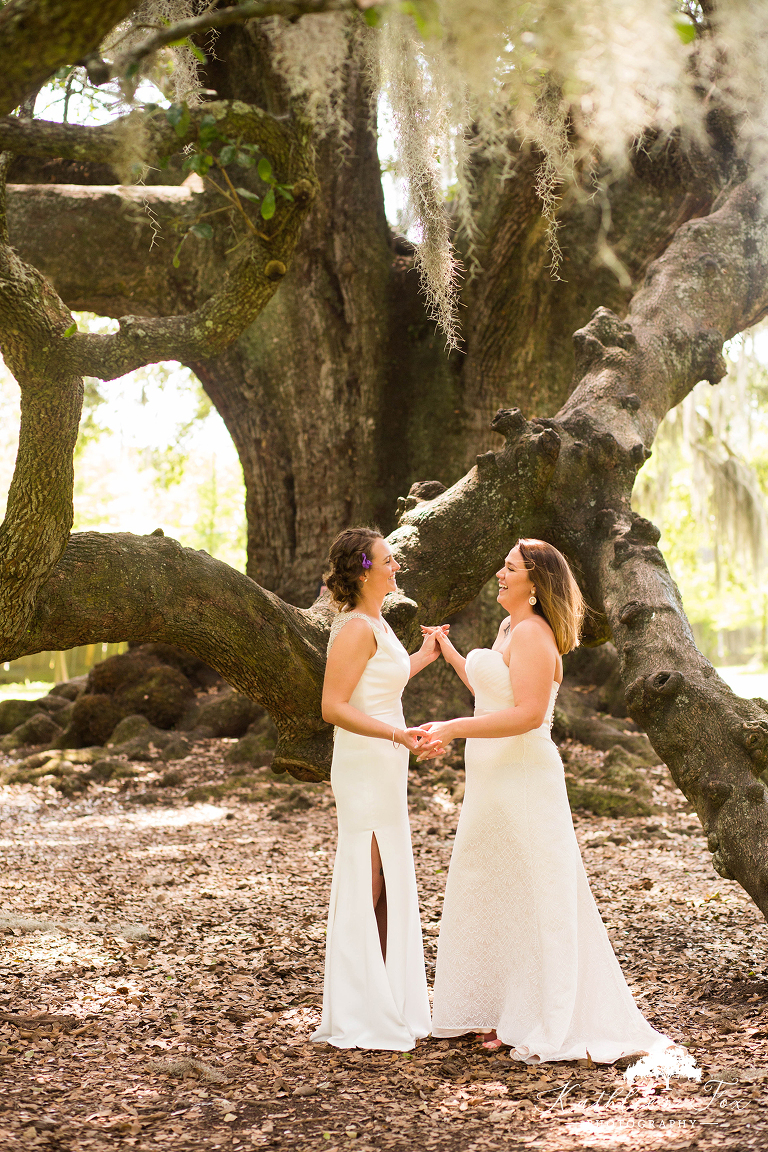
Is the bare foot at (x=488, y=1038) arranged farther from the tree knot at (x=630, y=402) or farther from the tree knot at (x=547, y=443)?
the tree knot at (x=630, y=402)

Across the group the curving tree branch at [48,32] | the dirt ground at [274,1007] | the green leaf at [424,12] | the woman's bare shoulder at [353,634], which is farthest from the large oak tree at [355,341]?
the dirt ground at [274,1007]

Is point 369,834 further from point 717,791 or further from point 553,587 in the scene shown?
point 717,791

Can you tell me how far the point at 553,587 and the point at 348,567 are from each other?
77cm

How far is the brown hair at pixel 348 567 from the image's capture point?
3.62m

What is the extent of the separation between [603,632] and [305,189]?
2754 mm

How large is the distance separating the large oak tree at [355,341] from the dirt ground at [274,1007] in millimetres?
868

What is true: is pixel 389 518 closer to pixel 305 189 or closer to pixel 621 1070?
pixel 305 189

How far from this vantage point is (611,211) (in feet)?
25.3

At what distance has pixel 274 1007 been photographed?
3.81 metres

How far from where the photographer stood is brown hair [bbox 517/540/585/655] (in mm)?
3549

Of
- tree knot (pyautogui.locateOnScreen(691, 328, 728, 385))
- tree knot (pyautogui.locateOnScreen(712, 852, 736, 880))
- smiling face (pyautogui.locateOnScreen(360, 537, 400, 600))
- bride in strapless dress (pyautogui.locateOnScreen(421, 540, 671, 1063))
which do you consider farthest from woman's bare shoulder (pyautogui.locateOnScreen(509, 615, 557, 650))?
tree knot (pyautogui.locateOnScreen(691, 328, 728, 385))

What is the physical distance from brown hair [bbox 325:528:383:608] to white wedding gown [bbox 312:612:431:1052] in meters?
0.08

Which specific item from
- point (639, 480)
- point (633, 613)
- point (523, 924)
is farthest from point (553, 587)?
point (639, 480)

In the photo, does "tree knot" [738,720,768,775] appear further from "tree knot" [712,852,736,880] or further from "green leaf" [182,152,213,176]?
"green leaf" [182,152,213,176]
